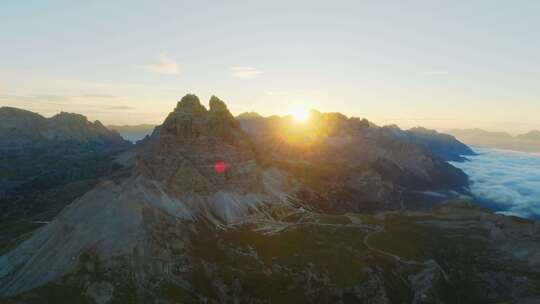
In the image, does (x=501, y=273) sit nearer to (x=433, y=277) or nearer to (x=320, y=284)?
(x=433, y=277)

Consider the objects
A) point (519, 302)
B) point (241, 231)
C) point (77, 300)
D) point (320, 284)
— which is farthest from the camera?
point (241, 231)

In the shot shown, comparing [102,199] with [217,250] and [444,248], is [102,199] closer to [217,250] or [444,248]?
[217,250]

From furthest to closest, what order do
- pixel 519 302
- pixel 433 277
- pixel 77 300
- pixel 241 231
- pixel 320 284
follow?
1. pixel 241 231
2. pixel 433 277
3. pixel 320 284
4. pixel 519 302
5. pixel 77 300

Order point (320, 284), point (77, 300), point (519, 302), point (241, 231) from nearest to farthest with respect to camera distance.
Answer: point (77, 300) < point (519, 302) < point (320, 284) < point (241, 231)

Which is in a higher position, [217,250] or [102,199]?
[102,199]

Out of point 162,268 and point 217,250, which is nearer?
point 162,268

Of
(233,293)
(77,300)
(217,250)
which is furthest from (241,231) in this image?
(77,300)

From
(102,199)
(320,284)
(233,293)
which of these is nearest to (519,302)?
(320,284)

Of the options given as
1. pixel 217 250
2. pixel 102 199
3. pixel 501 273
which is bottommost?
pixel 501 273

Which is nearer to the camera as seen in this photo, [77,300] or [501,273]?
[77,300]
